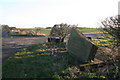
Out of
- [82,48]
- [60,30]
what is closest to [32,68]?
[82,48]

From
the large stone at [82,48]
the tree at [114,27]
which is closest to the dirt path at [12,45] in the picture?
the large stone at [82,48]

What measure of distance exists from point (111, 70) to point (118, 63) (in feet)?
2.68

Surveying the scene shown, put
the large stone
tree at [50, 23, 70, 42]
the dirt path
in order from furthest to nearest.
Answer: tree at [50, 23, 70, 42] → the dirt path → the large stone

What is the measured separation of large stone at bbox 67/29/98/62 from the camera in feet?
28.2

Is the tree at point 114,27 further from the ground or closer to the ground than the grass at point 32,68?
further from the ground

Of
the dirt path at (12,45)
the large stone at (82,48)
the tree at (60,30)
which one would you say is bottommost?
the dirt path at (12,45)

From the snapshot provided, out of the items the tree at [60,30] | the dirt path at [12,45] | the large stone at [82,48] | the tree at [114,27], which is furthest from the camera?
the tree at [60,30]

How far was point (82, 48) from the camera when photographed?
9422 millimetres

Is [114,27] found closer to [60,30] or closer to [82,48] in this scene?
[82,48]

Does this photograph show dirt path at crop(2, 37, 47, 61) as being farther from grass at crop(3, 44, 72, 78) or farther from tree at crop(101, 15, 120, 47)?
tree at crop(101, 15, 120, 47)

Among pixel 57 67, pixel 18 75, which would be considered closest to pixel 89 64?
pixel 57 67

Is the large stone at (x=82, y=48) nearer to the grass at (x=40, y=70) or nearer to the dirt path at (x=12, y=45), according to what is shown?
the grass at (x=40, y=70)

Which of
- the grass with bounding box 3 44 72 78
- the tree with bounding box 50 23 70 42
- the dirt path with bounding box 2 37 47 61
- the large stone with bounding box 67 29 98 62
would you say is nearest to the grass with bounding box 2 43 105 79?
the grass with bounding box 3 44 72 78

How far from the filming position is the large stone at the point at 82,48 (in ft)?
28.2
